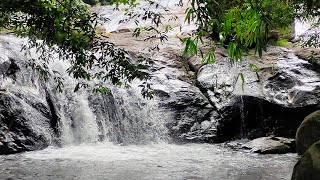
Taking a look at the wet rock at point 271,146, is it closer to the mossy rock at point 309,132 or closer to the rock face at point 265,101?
the mossy rock at point 309,132

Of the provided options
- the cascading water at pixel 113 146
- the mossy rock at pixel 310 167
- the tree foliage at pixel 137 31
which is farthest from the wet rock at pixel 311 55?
the tree foliage at pixel 137 31

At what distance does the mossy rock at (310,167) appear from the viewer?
4.33 meters

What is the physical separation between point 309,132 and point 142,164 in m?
3.50

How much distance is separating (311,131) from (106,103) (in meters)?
5.48

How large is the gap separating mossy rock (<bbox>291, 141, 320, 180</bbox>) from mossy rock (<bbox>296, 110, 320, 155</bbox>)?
9.87 feet

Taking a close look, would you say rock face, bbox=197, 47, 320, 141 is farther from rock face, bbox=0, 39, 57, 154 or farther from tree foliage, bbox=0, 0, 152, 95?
tree foliage, bbox=0, 0, 152, 95

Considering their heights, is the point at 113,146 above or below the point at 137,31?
below

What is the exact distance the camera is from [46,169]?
6215 millimetres

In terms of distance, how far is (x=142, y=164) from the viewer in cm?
682

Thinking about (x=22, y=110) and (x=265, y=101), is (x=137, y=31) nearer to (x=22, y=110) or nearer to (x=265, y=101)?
(x=22, y=110)

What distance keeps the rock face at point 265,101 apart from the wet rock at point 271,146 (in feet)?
4.25

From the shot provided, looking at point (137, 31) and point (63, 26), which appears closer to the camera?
point (63, 26)

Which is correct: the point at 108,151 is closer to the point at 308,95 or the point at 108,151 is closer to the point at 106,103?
the point at 106,103

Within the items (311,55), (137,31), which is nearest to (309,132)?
(137,31)
